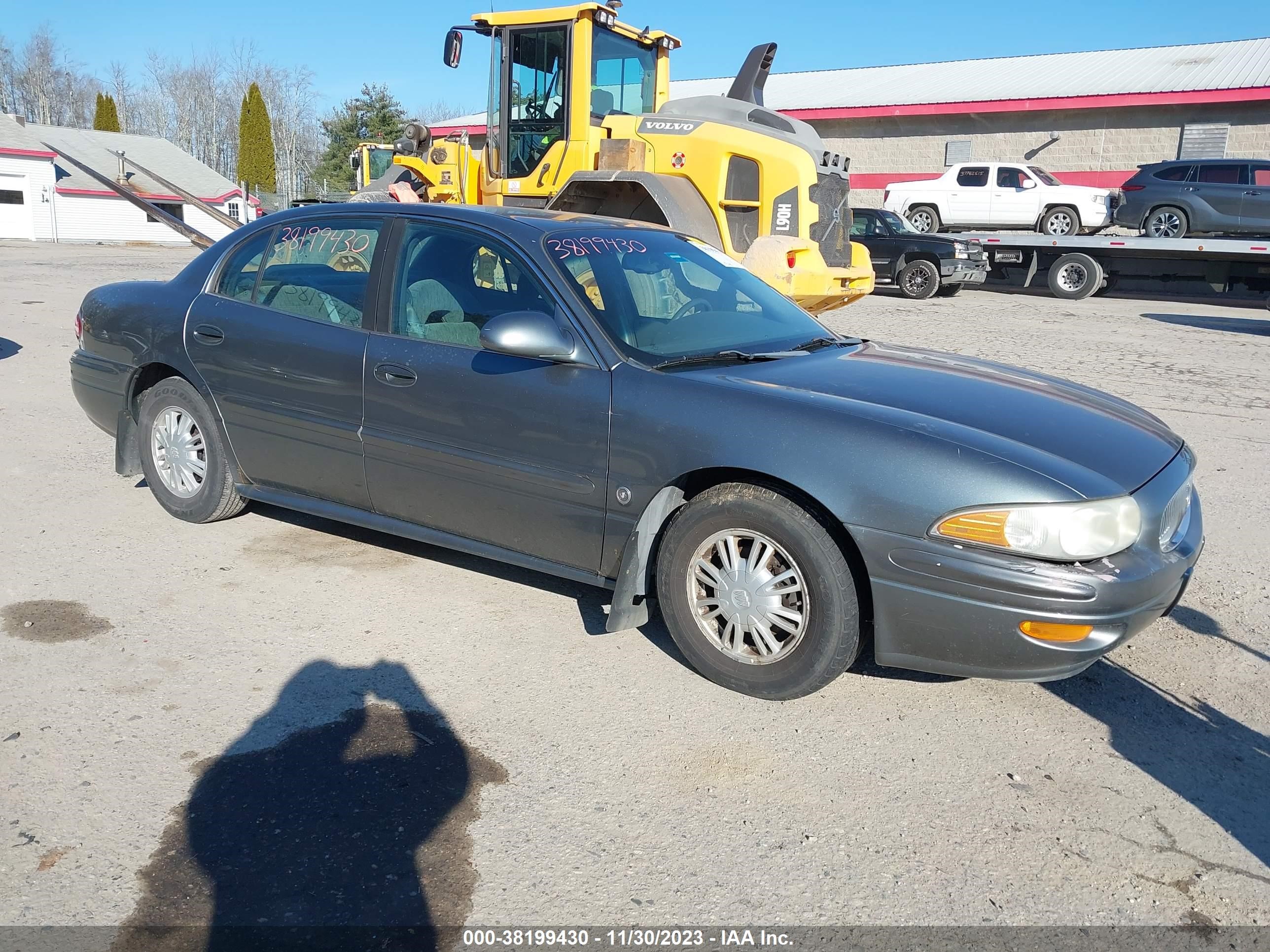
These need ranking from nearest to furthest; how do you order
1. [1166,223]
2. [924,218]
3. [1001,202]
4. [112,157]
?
[1166,223] < [1001,202] < [924,218] < [112,157]

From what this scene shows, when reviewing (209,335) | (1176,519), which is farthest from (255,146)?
(1176,519)

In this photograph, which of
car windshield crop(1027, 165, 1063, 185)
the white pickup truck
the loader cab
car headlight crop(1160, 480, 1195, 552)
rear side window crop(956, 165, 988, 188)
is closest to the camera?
car headlight crop(1160, 480, 1195, 552)

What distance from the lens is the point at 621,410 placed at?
3.93 meters

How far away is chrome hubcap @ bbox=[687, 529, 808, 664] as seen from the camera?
12.0ft

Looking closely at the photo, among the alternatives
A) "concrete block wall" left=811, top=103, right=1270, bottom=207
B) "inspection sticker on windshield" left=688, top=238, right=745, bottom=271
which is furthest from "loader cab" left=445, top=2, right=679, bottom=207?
"concrete block wall" left=811, top=103, right=1270, bottom=207

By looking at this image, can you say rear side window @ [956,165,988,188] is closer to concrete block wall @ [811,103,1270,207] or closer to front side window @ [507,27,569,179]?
concrete block wall @ [811,103,1270,207]

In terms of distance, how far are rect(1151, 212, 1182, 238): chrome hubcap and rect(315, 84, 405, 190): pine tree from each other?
39.2 metres

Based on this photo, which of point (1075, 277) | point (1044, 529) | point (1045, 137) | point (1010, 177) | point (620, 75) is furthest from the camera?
point (1045, 137)

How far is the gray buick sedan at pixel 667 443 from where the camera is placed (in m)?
3.38

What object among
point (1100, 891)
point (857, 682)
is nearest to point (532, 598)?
point (857, 682)

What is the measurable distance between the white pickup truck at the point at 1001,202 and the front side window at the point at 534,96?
13.9m

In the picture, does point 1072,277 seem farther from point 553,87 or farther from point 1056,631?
point 1056,631

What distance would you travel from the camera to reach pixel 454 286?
14.8 ft

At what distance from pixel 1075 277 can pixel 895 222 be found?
11.8ft
